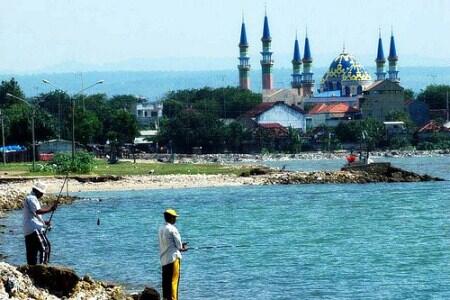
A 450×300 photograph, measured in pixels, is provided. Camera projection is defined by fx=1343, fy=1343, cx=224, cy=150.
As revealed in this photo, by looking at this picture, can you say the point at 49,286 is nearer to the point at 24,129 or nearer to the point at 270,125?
the point at 24,129

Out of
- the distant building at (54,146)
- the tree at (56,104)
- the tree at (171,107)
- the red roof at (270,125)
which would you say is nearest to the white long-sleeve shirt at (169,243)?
the distant building at (54,146)

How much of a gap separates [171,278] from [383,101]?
143 meters

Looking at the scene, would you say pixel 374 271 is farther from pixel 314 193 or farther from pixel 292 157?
pixel 292 157

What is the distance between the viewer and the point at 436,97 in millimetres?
173375

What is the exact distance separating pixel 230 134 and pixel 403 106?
96.9 ft

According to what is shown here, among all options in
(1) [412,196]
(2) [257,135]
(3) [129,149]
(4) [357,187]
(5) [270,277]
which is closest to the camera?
(5) [270,277]

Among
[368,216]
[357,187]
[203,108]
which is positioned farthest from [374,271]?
[203,108]

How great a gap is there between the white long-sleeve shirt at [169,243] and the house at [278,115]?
13178 centimetres

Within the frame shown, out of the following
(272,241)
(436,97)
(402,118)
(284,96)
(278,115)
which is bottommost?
(272,241)

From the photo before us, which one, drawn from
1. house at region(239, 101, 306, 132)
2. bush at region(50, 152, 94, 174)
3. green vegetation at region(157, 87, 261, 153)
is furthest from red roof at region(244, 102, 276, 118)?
bush at region(50, 152, 94, 174)

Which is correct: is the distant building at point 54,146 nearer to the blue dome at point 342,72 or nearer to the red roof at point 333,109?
the red roof at point 333,109

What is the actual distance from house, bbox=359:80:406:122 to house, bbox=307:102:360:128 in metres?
1.52

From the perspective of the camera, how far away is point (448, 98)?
168125 mm

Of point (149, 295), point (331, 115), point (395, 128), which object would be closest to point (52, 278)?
point (149, 295)
